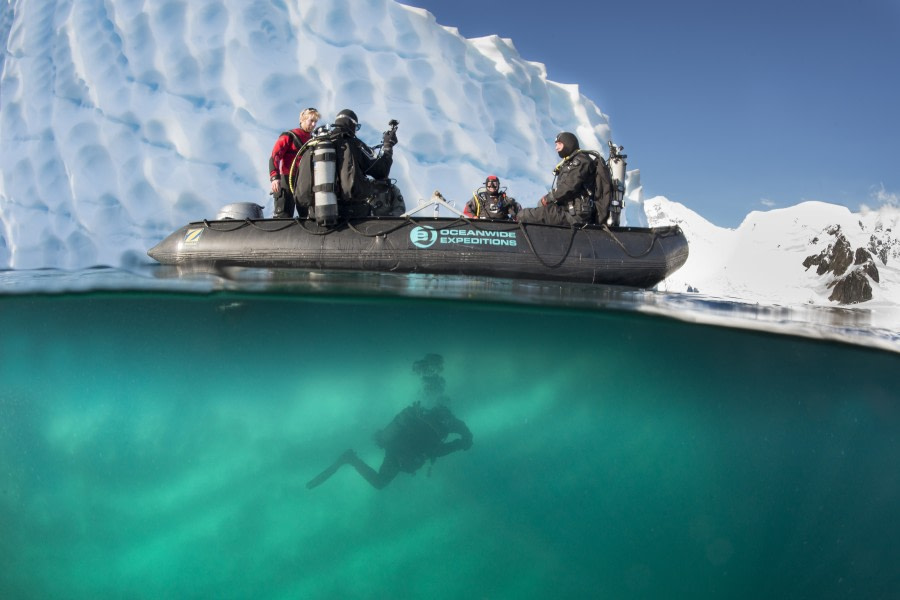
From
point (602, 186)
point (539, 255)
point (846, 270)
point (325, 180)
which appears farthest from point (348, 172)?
point (846, 270)

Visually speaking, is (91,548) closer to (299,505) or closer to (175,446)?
(175,446)

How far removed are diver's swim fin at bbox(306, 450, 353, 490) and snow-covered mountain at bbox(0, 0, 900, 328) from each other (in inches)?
351

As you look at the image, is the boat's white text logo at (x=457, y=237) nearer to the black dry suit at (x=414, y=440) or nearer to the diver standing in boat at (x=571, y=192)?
the diver standing in boat at (x=571, y=192)

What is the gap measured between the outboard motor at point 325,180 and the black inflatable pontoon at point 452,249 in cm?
40

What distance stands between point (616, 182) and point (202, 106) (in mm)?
12080

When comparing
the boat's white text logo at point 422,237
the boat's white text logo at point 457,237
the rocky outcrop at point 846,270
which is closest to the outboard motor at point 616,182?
the boat's white text logo at point 457,237

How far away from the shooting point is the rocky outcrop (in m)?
39.0

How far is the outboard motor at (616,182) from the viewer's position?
35.5 ft

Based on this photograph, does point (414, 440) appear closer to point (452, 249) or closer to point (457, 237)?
point (452, 249)

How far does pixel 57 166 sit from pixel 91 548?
40.6 feet

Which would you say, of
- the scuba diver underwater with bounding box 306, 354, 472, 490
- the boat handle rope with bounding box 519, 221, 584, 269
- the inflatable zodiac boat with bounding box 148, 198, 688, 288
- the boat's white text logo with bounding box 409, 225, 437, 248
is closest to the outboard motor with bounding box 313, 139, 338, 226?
the inflatable zodiac boat with bounding box 148, 198, 688, 288

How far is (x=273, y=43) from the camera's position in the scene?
1928 centimetres

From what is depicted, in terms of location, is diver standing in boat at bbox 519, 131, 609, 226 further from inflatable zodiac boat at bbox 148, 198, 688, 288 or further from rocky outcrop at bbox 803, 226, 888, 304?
rocky outcrop at bbox 803, 226, 888, 304

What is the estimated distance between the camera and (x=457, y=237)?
10273mm
